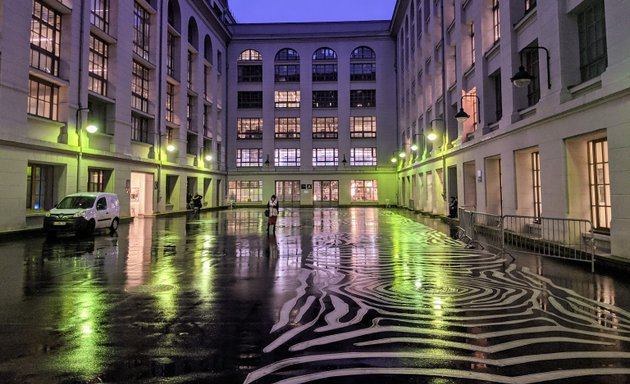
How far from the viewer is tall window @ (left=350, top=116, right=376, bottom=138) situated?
157 feet

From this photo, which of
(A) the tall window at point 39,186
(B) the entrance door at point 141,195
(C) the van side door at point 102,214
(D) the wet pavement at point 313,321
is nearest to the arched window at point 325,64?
(B) the entrance door at point 141,195

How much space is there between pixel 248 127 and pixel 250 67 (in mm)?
7783

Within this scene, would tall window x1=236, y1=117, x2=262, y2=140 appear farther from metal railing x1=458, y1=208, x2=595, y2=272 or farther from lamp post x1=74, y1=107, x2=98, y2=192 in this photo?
metal railing x1=458, y1=208, x2=595, y2=272

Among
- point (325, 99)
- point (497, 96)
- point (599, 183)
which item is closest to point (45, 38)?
point (497, 96)

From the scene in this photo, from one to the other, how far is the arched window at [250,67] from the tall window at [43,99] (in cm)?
3094

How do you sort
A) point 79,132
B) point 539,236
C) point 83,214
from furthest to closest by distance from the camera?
point 79,132
point 83,214
point 539,236

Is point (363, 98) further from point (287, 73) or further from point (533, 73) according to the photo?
point (533, 73)

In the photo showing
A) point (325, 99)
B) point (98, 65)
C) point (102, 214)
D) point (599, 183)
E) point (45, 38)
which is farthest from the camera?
point (325, 99)

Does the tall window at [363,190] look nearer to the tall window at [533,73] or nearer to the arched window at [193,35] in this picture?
the arched window at [193,35]

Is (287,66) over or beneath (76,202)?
over

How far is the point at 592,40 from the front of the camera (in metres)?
10.8

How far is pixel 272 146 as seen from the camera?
4816cm

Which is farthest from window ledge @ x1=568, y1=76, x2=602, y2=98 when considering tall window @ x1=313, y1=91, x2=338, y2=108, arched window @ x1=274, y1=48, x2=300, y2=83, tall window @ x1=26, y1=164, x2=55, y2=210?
arched window @ x1=274, y1=48, x2=300, y2=83

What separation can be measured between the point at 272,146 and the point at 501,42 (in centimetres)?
3508
